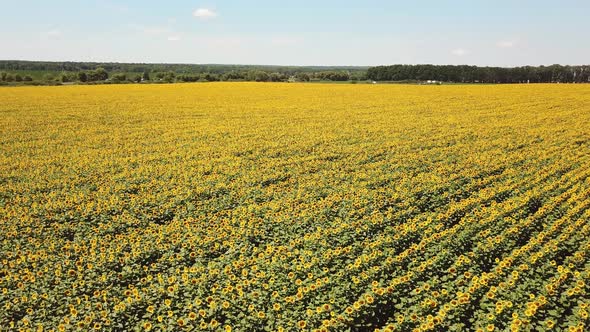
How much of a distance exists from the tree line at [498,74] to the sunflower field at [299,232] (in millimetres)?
63647

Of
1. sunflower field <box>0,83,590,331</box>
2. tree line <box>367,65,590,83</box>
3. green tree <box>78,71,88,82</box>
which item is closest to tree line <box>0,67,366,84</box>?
green tree <box>78,71,88,82</box>

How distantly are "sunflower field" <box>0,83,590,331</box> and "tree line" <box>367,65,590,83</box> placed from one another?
63.6m

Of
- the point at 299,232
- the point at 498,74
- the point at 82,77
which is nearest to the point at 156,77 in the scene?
the point at 82,77

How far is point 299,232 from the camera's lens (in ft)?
30.7

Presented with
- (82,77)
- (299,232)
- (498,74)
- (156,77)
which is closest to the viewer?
(299,232)

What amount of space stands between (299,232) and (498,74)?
263ft

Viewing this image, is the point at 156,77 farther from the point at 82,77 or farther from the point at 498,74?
the point at 498,74

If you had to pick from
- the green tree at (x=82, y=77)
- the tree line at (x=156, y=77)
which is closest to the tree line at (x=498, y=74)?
the tree line at (x=156, y=77)

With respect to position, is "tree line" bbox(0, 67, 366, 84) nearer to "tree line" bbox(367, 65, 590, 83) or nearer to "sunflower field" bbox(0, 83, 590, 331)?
"tree line" bbox(367, 65, 590, 83)

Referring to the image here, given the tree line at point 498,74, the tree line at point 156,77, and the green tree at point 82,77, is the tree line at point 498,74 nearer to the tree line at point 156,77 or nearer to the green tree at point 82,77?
the tree line at point 156,77

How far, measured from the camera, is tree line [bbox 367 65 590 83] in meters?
79.5

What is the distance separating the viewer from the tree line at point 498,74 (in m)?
79.5

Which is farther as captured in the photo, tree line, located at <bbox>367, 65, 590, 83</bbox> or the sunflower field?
tree line, located at <bbox>367, 65, 590, 83</bbox>

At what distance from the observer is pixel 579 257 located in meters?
7.52
